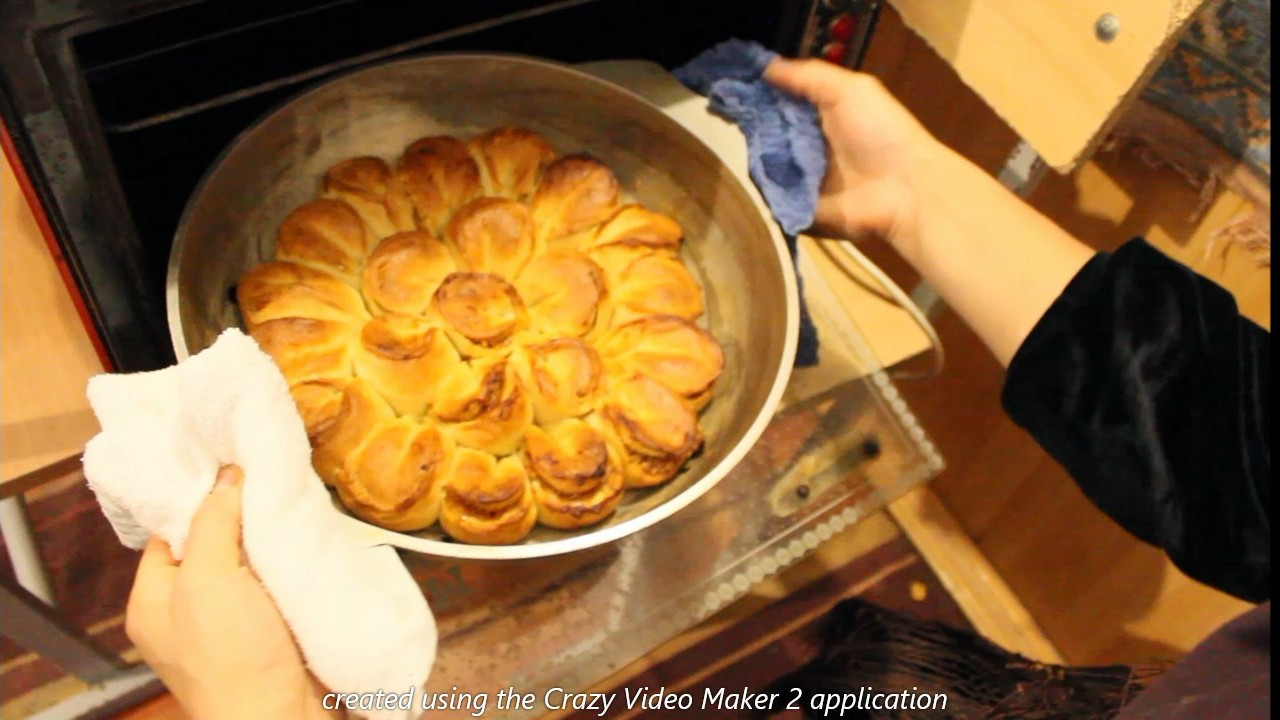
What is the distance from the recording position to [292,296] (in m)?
0.69

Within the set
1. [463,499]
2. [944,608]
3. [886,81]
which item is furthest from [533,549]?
[944,608]

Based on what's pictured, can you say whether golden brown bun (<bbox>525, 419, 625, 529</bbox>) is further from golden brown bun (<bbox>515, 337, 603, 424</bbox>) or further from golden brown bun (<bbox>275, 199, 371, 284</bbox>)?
golden brown bun (<bbox>275, 199, 371, 284</bbox>)

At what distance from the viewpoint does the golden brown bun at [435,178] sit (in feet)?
2.53

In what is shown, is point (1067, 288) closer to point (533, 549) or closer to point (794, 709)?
point (533, 549)

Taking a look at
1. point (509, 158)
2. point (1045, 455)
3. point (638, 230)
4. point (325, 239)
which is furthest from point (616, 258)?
point (1045, 455)

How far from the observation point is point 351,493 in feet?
2.07

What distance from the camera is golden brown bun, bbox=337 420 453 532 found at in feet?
2.06

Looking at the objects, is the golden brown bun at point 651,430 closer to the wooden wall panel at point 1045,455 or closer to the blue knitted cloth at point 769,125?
the blue knitted cloth at point 769,125

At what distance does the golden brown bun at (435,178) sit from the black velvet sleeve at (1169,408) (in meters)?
0.50

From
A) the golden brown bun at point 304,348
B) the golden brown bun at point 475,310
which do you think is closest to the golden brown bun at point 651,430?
the golden brown bun at point 475,310

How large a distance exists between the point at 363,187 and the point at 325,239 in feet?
0.20

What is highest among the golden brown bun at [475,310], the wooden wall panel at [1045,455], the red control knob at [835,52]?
the red control knob at [835,52]

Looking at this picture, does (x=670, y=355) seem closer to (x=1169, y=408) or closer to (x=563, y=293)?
(x=563, y=293)

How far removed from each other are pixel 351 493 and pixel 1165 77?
87 centimetres
